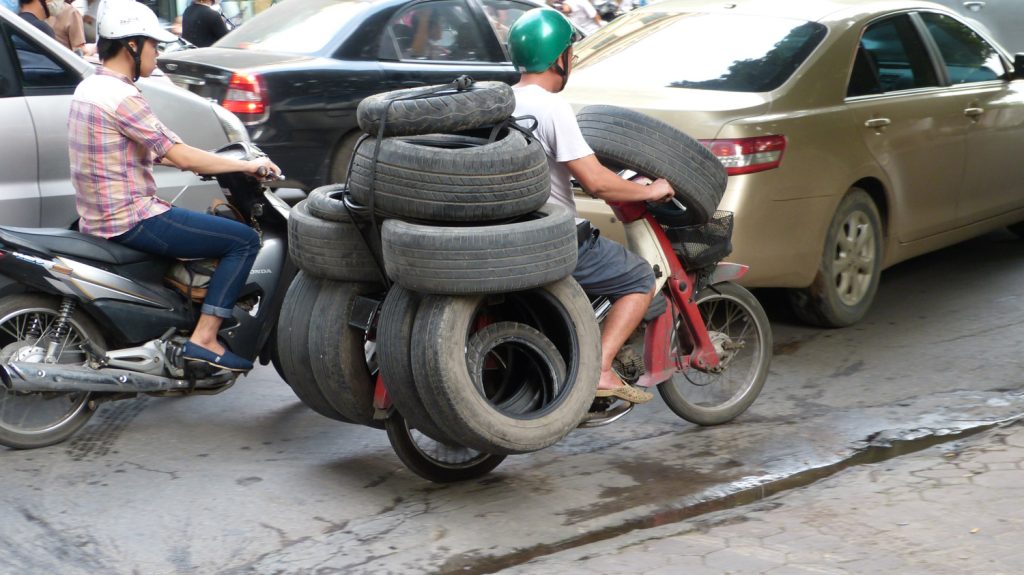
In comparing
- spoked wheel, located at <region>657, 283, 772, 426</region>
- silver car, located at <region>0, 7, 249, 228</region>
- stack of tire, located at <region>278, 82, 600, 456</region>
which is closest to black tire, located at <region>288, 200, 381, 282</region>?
stack of tire, located at <region>278, 82, 600, 456</region>

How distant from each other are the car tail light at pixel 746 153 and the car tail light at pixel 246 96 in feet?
11.4

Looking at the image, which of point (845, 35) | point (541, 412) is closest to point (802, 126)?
point (845, 35)

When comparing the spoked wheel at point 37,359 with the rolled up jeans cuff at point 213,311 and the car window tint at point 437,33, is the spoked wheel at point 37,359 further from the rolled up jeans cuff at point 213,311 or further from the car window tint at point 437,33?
the car window tint at point 437,33

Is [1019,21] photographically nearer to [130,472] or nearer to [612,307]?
[612,307]

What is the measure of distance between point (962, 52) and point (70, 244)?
5274 mm

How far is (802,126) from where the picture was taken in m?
6.29

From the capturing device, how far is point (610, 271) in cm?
474

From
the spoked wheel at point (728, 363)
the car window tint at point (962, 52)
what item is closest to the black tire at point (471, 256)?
the spoked wheel at point (728, 363)

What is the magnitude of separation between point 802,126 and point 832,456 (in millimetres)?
1894

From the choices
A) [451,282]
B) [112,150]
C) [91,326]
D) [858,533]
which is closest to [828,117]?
[858,533]

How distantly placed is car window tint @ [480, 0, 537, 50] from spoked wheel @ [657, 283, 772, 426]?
15.8ft

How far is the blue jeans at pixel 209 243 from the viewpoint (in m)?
5.08

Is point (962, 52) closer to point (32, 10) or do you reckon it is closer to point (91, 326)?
point (91, 326)

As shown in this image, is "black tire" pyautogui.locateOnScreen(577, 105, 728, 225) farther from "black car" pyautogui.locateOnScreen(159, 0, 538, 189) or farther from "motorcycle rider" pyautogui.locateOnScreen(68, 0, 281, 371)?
"black car" pyautogui.locateOnScreen(159, 0, 538, 189)
